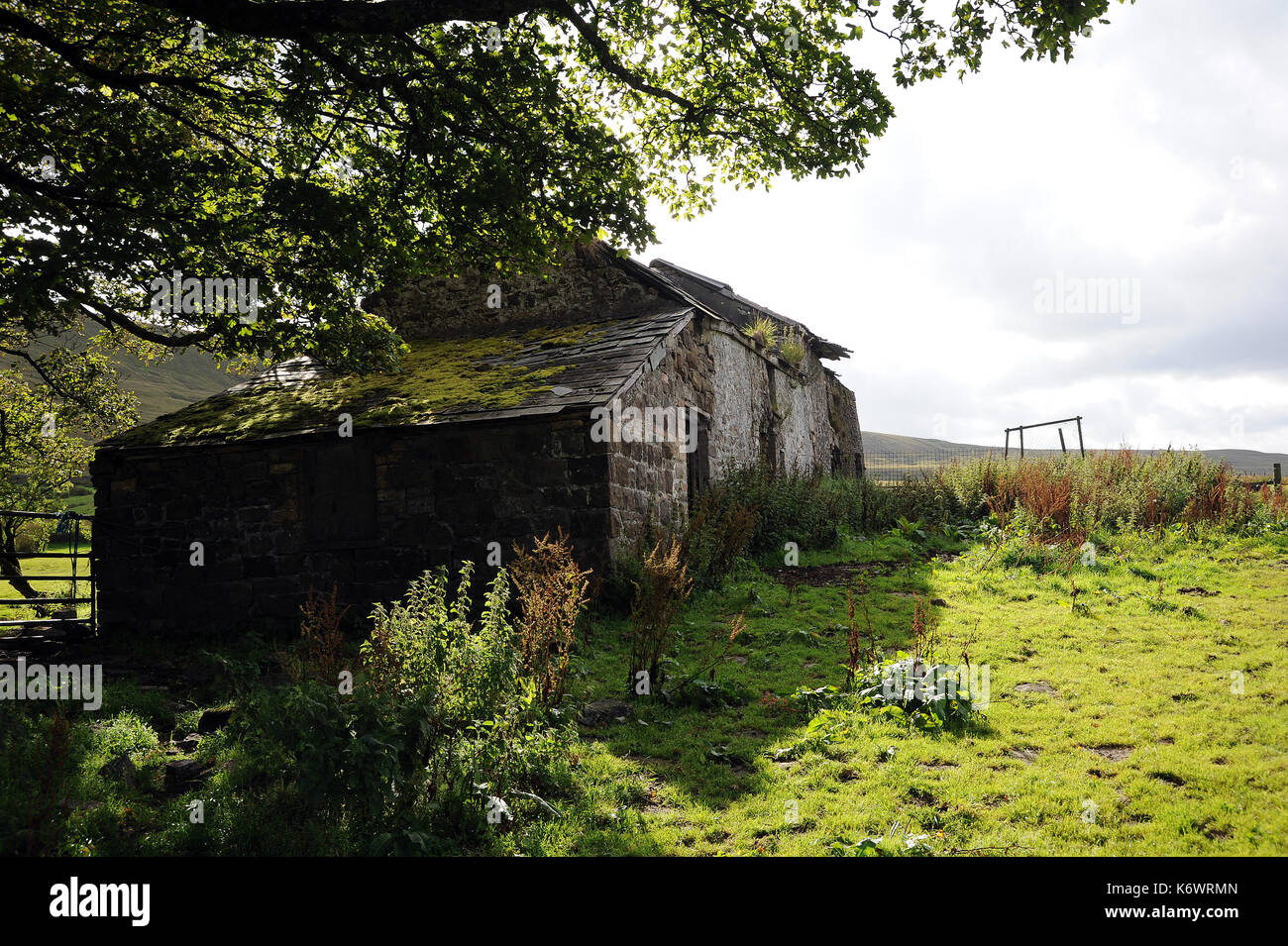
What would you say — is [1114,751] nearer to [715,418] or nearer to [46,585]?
[715,418]

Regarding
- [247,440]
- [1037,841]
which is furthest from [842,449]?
[1037,841]

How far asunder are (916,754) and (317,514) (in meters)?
9.15

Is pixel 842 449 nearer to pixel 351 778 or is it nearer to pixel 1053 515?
pixel 1053 515

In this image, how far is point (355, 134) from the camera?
9.89m

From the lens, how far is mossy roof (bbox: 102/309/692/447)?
1034 centimetres

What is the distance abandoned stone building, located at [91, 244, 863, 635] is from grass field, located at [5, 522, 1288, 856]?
259cm

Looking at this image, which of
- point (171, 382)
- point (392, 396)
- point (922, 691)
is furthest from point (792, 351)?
point (171, 382)

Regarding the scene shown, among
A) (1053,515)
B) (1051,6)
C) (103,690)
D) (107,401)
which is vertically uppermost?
(1051,6)

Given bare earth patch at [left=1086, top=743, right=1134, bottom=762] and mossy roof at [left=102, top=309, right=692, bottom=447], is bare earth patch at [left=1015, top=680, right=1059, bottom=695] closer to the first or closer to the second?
bare earth patch at [left=1086, top=743, right=1134, bottom=762]

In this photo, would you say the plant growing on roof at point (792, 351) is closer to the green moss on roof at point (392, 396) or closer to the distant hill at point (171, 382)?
the green moss on roof at point (392, 396)

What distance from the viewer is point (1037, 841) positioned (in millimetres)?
3666

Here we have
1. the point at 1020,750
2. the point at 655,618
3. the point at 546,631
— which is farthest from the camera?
the point at 655,618

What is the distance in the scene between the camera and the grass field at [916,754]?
392 cm
